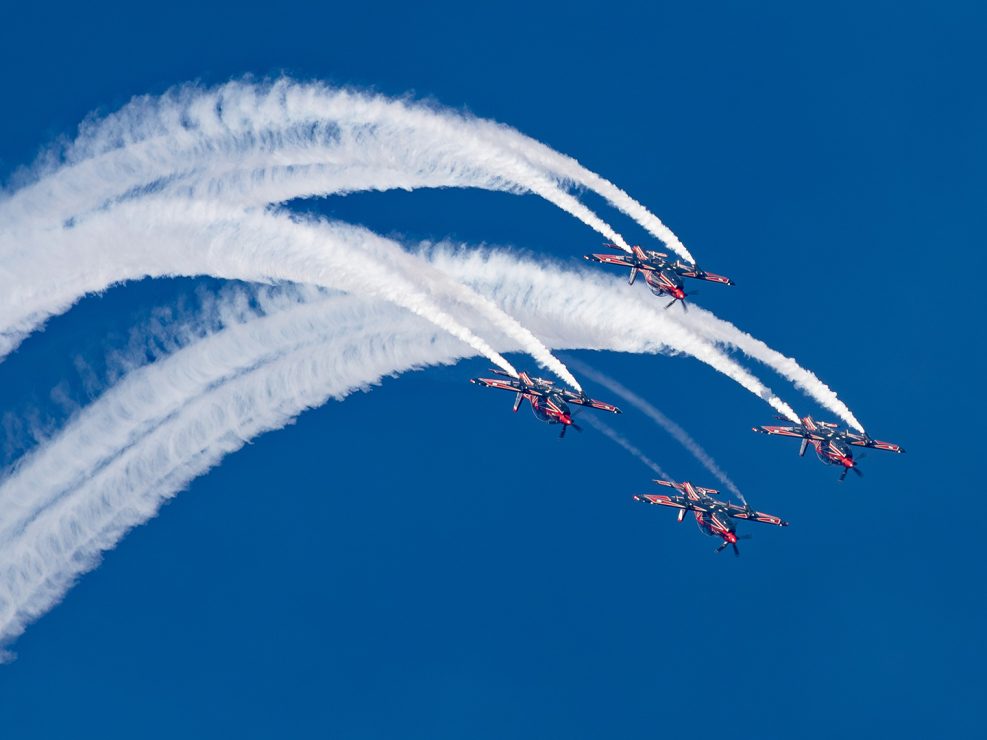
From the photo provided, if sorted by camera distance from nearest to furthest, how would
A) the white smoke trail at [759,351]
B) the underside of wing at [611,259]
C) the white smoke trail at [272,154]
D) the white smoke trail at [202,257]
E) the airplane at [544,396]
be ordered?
1. the white smoke trail at [202,257]
2. the white smoke trail at [272,154]
3. the airplane at [544,396]
4. the underside of wing at [611,259]
5. the white smoke trail at [759,351]

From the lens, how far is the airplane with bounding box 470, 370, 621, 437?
62500mm

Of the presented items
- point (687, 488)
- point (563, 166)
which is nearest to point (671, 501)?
point (687, 488)

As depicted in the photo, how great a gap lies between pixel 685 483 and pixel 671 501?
1.15 m

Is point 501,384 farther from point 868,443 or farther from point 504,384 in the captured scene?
point 868,443

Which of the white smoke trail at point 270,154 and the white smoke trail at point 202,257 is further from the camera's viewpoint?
the white smoke trail at point 270,154

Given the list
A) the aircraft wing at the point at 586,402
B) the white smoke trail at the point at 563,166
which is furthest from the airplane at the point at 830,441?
the white smoke trail at the point at 563,166

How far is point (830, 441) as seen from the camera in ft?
219

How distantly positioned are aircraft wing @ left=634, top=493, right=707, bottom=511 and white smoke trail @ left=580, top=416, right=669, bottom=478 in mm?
1644

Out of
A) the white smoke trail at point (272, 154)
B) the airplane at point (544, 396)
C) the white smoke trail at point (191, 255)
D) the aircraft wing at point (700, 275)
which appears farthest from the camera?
the aircraft wing at point (700, 275)

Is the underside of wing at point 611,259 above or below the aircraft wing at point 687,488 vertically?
above

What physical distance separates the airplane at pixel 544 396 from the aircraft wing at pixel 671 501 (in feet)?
17.5

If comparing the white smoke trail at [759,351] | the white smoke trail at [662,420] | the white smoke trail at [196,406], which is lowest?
the white smoke trail at [196,406]

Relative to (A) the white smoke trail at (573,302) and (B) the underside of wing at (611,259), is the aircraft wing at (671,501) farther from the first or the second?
(B) the underside of wing at (611,259)

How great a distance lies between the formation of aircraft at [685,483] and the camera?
62.8 metres
